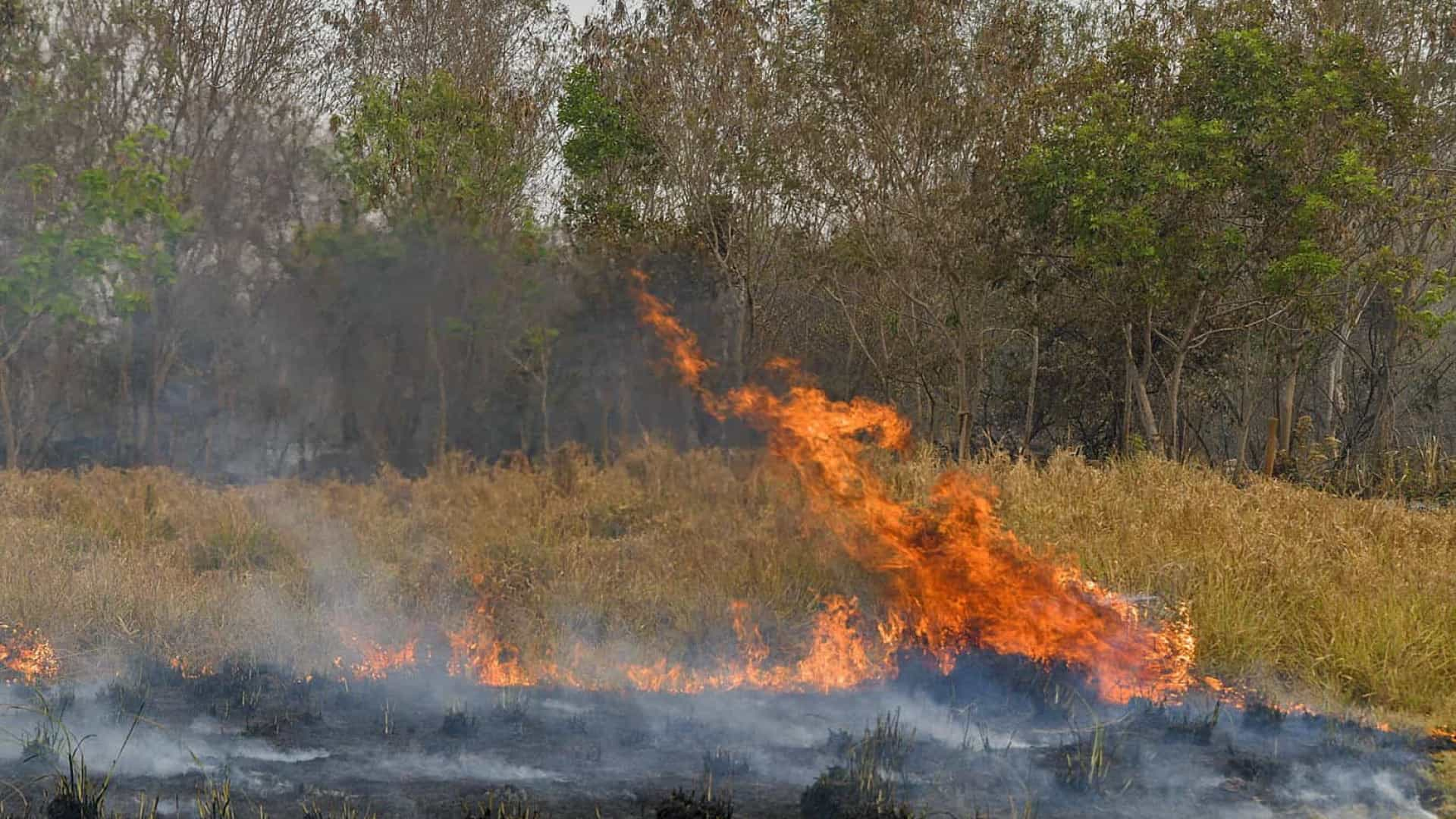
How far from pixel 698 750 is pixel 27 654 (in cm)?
418

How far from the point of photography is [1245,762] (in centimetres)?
608

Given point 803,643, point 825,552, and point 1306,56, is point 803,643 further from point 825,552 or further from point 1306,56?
point 1306,56

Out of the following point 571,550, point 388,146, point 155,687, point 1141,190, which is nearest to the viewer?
point 155,687

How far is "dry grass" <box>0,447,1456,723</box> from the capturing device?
776 centimetres

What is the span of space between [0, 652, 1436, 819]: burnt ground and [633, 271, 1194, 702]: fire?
22cm

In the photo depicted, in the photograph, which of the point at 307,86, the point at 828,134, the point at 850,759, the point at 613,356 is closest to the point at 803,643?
the point at 850,759

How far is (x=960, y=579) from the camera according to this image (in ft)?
24.0

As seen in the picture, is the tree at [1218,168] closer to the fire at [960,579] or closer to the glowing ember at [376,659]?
the fire at [960,579]

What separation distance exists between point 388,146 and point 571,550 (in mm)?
12850

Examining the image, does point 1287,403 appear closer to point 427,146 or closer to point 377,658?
point 427,146

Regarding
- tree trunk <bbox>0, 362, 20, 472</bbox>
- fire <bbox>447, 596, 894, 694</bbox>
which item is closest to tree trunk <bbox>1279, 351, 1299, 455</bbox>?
fire <bbox>447, 596, 894, 694</bbox>

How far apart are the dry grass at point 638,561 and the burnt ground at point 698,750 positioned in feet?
2.74

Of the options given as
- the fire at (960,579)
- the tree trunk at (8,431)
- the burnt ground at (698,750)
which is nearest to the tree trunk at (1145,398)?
the fire at (960,579)

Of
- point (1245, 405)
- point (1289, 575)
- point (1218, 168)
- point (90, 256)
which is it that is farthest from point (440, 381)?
point (1245, 405)
